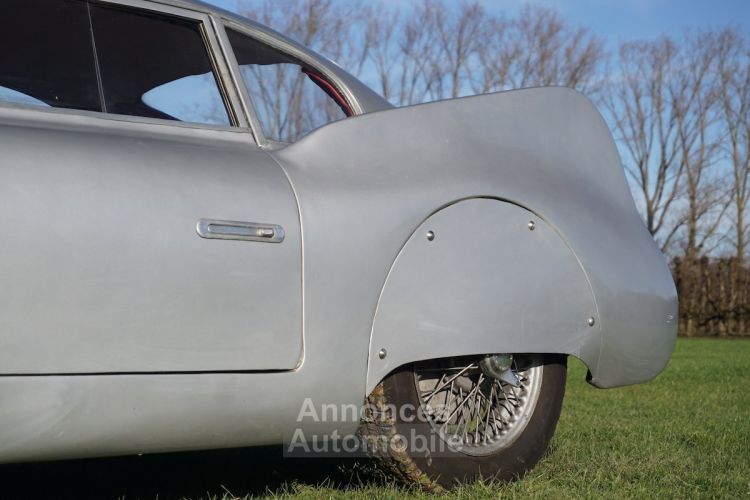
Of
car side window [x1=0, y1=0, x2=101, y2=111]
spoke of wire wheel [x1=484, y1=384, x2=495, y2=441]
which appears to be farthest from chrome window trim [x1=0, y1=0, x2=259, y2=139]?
spoke of wire wheel [x1=484, y1=384, x2=495, y2=441]

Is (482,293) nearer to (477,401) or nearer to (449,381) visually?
(449,381)

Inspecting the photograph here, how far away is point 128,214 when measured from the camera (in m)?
2.04

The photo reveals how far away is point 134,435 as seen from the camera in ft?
6.79

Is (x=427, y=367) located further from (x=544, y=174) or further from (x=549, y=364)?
(x=544, y=174)

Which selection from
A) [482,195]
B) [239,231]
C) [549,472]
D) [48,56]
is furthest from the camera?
[549,472]

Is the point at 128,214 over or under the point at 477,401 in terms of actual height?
over

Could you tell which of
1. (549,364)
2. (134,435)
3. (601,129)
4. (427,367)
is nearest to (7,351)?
(134,435)

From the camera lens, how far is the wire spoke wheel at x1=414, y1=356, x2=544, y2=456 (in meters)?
2.73

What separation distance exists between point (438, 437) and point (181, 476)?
41.5 inches

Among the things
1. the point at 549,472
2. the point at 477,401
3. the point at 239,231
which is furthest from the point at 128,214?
the point at 549,472

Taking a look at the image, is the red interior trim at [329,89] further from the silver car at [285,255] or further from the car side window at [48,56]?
the car side window at [48,56]

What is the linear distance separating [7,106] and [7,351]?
0.64 metres

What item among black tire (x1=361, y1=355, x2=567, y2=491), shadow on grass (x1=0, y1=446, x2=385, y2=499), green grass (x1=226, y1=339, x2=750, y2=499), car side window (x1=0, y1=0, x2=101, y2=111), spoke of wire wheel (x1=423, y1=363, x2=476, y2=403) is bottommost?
shadow on grass (x1=0, y1=446, x2=385, y2=499)

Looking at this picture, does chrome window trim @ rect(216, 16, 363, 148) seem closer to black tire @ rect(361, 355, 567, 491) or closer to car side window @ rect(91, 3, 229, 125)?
car side window @ rect(91, 3, 229, 125)
